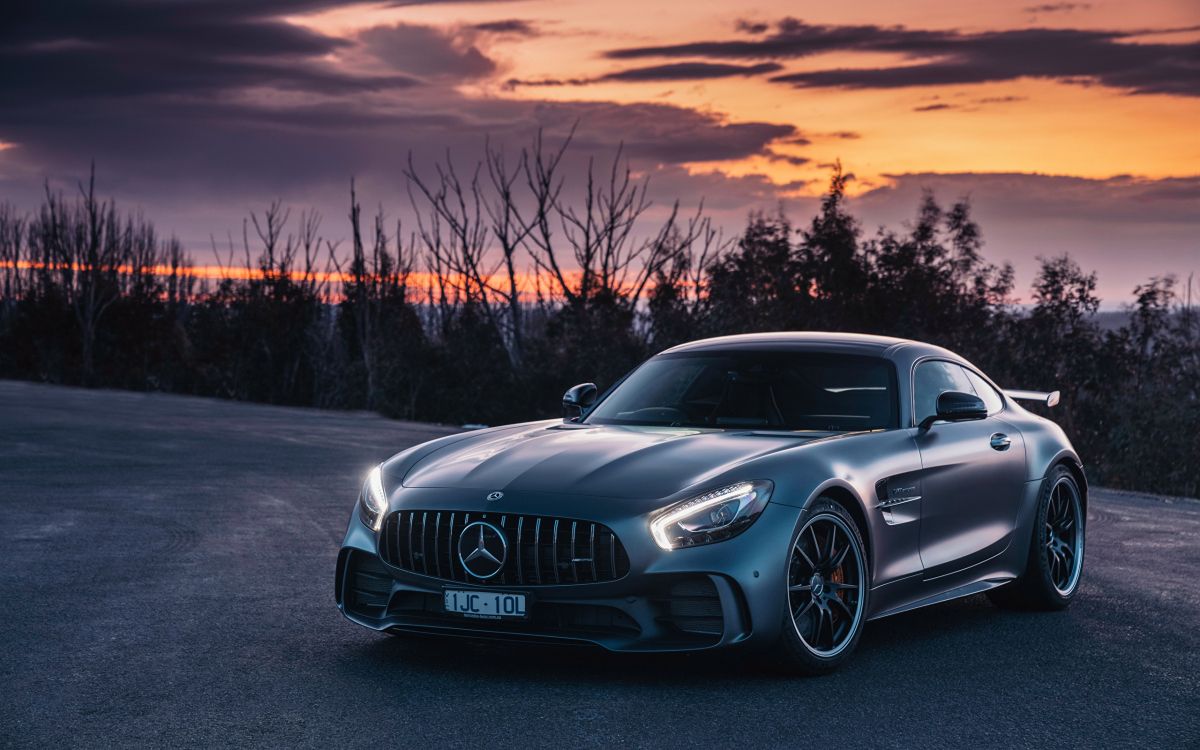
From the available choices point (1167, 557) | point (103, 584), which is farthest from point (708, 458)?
point (1167, 557)

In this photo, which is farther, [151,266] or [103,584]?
[151,266]

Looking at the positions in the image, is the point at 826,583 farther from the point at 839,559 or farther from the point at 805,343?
the point at 805,343

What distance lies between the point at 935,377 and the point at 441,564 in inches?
125

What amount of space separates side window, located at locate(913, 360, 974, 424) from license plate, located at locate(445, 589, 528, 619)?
257 cm

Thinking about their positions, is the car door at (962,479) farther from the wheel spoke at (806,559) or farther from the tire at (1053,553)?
the wheel spoke at (806,559)

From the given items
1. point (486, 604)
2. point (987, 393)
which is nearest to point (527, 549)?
point (486, 604)

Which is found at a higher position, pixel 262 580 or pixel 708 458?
pixel 708 458

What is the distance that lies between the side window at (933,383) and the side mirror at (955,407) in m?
0.08

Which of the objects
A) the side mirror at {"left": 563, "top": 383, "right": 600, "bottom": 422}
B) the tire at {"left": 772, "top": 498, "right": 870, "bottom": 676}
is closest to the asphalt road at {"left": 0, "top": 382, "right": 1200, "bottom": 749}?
the tire at {"left": 772, "top": 498, "right": 870, "bottom": 676}

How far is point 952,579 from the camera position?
7.45 meters

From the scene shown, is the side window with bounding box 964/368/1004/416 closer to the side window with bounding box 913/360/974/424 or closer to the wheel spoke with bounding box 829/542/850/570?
the side window with bounding box 913/360/974/424

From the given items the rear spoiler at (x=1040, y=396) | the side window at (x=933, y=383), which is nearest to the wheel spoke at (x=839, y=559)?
the side window at (x=933, y=383)

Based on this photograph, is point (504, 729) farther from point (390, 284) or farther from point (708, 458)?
point (390, 284)

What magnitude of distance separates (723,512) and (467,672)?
4.33ft
